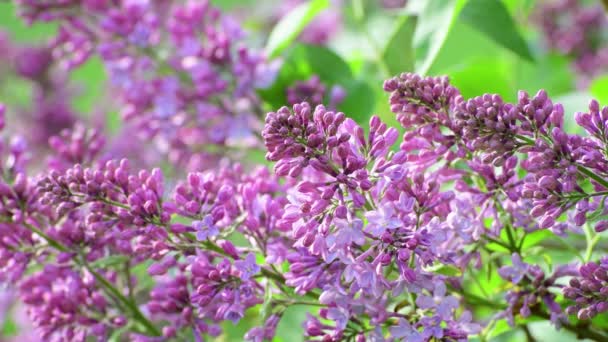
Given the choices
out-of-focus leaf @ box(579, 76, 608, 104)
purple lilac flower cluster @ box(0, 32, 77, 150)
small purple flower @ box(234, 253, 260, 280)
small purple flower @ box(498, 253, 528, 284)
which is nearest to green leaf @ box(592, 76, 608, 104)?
out-of-focus leaf @ box(579, 76, 608, 104)

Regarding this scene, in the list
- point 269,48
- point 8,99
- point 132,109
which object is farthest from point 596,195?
point 8,99

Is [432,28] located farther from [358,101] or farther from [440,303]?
[440,303]

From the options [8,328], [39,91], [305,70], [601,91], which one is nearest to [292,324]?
[305,70]

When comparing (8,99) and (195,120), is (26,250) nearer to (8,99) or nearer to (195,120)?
(195,120)

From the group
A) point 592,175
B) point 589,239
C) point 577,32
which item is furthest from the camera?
point 577,32

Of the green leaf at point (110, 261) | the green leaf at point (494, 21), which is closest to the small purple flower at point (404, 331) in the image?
the green leaf at point (110, 261)

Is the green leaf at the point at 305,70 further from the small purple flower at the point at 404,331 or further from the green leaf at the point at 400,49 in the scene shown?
the small purple flower at the point at 404,331

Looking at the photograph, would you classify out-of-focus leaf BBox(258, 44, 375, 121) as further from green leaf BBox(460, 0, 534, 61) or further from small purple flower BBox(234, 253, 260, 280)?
small purple flower BBox(234, 253, 260, 280)
